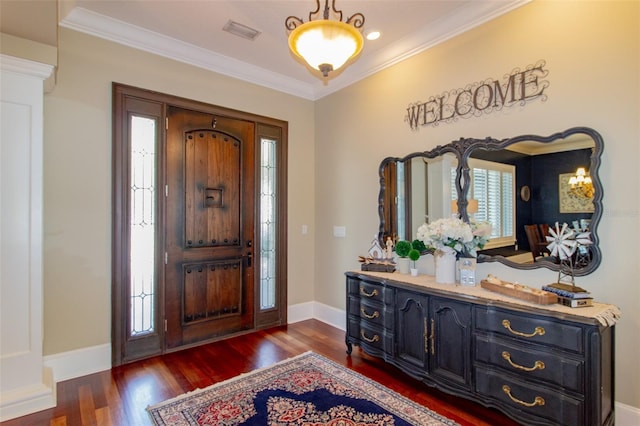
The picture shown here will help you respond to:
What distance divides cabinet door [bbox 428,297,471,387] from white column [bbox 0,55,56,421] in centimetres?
286

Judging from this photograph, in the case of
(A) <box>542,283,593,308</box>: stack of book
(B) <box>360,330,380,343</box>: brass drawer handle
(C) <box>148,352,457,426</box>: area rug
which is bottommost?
(C) <box>148,352,457,426</box>: area rug

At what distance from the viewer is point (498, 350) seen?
2.18 meters

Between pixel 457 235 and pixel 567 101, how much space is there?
1.20 m

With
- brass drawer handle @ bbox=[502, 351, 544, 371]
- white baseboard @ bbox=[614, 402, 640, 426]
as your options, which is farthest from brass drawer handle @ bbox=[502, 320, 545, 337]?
white baseboard @ bbox=[614, 402, 640, 426]

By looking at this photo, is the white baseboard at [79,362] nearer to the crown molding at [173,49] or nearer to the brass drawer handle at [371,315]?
the brass drawer handle at [371,315]

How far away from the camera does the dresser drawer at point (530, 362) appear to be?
1876mm

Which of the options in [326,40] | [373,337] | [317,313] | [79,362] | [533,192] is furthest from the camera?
[317,313]

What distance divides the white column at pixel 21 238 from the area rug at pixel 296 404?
0.93 m

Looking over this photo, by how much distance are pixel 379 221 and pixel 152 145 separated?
250cm

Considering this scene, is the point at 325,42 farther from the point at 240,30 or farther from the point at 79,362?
the point at 79,362

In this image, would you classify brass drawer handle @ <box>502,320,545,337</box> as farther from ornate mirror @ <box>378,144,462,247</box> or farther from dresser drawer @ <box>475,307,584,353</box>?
ornate mirror @ <box>378,144,462,247</box>

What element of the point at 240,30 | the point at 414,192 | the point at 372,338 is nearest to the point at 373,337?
the point at 372,338

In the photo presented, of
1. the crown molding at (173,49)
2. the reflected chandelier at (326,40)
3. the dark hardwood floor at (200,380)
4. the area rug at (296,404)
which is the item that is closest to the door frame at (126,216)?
the dark hardwood floor at (200,380)

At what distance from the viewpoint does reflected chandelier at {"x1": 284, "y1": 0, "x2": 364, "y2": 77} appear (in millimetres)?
1937
